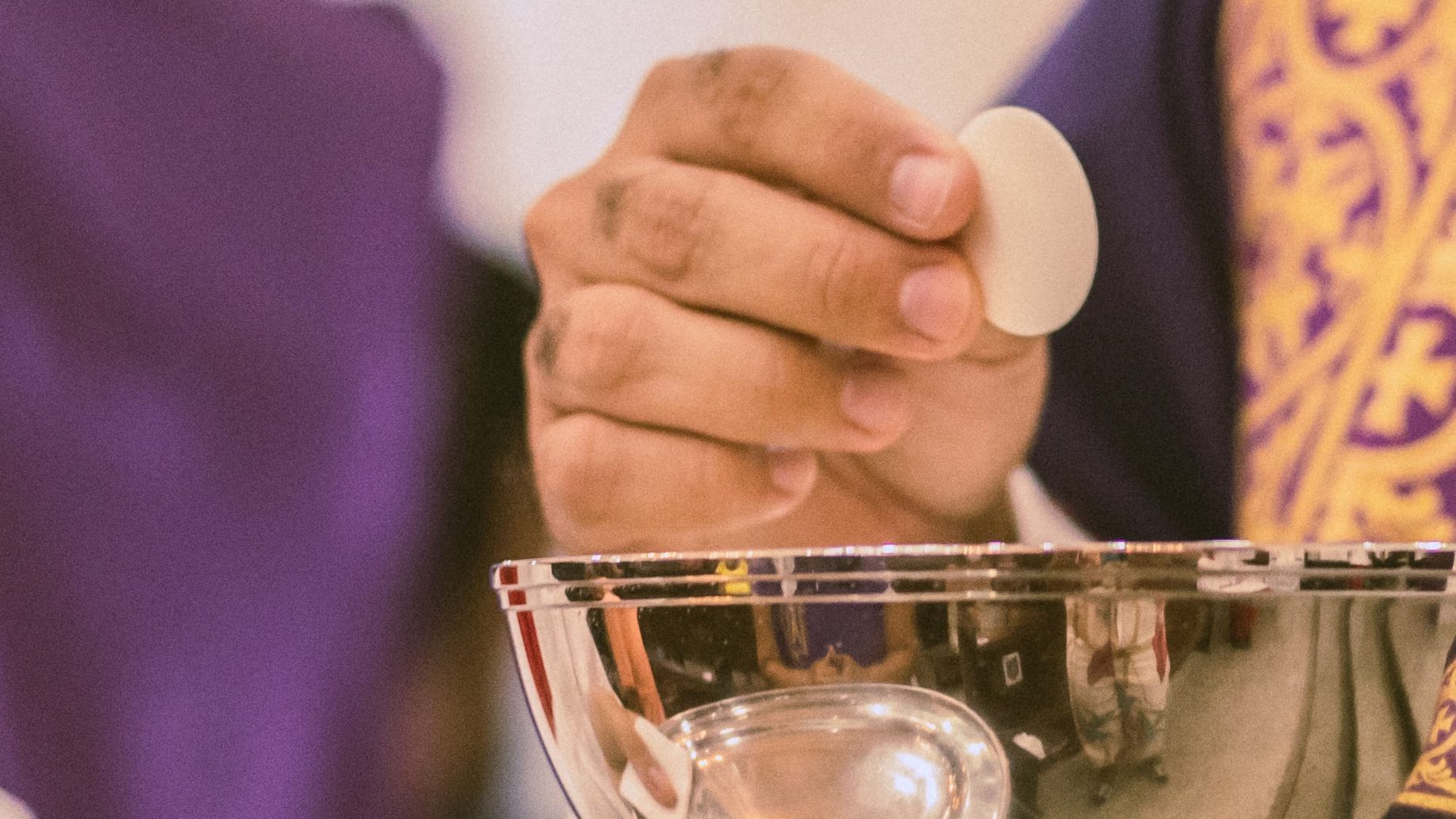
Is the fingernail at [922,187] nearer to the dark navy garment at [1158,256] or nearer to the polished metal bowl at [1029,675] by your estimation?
the dark navy garment at [1158,256]

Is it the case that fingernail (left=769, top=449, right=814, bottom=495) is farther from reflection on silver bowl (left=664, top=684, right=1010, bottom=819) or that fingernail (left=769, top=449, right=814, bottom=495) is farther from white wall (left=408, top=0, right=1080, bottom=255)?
reflection on silver bowl (left=664, top=684, right=1010, bottom=819)

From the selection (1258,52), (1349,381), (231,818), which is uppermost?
(1258,52)

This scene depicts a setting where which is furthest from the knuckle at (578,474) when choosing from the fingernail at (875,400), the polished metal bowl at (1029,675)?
the polished metal bowl at (1029,675)

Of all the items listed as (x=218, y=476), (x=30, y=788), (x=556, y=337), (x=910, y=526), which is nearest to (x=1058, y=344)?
(x=910, y=526)

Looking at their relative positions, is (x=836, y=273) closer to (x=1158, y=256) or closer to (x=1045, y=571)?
(x=1158, y=256)

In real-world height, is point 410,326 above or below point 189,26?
below

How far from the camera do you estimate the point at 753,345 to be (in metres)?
0.40

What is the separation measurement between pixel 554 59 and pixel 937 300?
0.68 feet

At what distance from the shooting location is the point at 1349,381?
0.37 meters

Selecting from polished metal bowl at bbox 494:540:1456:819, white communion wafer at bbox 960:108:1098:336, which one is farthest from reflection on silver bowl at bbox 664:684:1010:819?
white communion wafer at bbox 960:108:1098:336

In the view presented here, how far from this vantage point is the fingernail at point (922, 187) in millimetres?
340

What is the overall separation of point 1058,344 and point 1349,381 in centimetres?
11

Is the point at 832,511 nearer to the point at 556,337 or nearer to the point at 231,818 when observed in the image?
the point at 556,337

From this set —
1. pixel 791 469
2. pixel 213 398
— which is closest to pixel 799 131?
pixel 791 469
